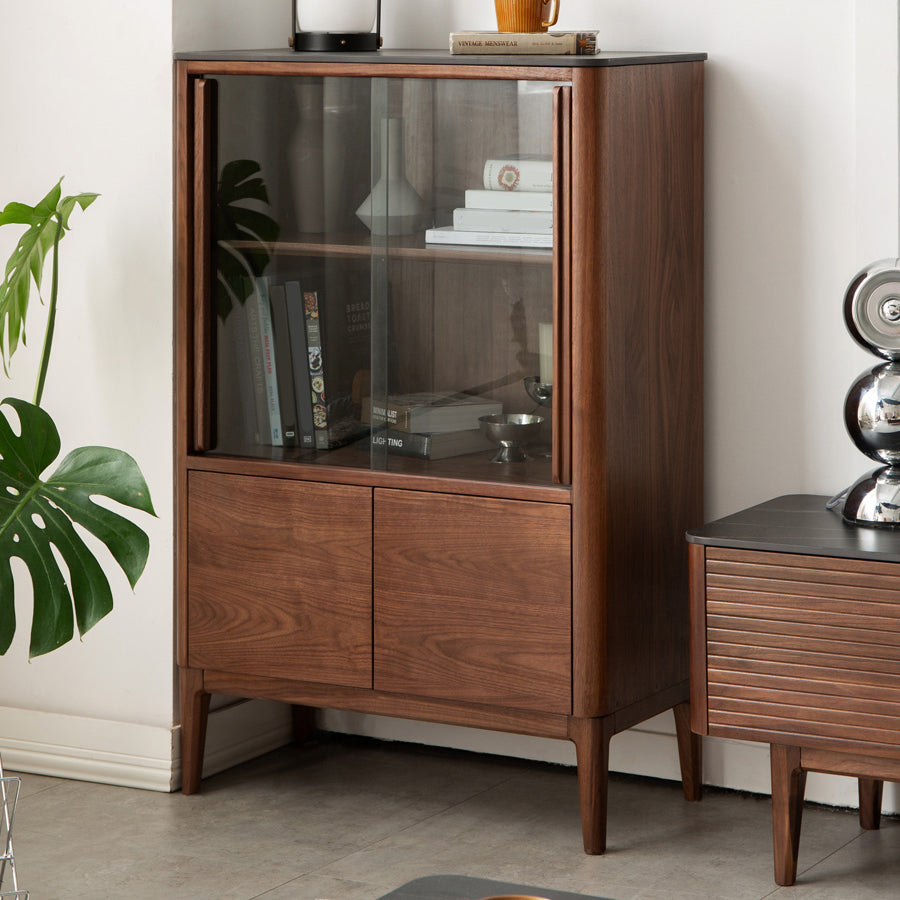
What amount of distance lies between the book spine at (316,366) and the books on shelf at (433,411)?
0.42 ft

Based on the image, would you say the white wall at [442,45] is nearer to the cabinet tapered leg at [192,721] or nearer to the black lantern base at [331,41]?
the cabinet tapered leg at [192,721]

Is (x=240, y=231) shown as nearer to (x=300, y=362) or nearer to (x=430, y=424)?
(x=300, y=362)

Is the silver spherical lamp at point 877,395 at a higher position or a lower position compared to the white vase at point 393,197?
lower

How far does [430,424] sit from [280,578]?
0.43 meters

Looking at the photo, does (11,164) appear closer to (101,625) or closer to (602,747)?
(101,625)

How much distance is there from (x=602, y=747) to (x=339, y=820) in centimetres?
57

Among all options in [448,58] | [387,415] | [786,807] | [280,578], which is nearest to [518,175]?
[448,58]

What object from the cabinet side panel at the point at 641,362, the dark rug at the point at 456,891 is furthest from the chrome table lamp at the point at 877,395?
the dark rug at the point at 456,891

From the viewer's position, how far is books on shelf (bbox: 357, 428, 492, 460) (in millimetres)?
2902

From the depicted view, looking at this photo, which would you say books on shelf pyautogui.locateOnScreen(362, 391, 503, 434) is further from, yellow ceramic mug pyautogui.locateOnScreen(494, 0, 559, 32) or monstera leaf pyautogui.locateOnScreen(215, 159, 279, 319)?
yellow ceramic mug pyautogui.locateOnScreen(494, 0, 559, 32)

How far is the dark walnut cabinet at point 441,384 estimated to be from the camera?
8.99ft

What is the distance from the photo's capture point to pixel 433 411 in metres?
2.93

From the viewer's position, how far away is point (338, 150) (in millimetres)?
2936

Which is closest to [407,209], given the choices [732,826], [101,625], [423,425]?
[423,425]
